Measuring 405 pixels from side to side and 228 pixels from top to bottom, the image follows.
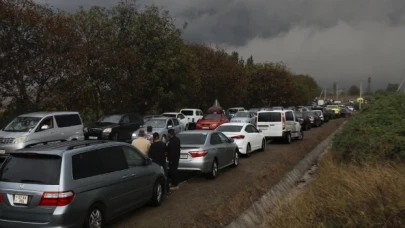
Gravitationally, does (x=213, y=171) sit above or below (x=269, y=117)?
below

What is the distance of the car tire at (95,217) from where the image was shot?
6819 mm

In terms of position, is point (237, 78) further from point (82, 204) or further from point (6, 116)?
point (82, 204)

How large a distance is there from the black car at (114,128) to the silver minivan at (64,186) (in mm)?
13801

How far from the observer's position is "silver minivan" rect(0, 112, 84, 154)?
15747 millimetres

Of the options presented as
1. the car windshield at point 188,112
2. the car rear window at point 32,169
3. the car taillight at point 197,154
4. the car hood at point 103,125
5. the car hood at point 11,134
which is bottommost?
the car windshield at point 188,112

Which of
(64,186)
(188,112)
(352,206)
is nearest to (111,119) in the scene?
(188,112)

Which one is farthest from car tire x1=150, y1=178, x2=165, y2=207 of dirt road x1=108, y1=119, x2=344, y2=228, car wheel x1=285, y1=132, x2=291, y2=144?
car wheel x1=285, y1=132, x2=291, y2=144

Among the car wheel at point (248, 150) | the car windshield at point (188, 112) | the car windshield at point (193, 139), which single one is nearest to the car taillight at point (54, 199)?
the car windshield at point (193, 139)

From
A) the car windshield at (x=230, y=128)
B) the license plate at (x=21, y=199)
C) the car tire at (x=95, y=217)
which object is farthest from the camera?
the car windshield at (x=230, y=128)

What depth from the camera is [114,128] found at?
22.0 m

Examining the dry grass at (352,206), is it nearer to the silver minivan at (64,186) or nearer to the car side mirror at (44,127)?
the silver minivan at (64,186)

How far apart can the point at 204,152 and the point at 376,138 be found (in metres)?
4.89

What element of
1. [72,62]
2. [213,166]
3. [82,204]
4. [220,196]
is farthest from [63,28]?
[82,204]

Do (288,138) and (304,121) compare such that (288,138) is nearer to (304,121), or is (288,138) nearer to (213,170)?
(304,121)
